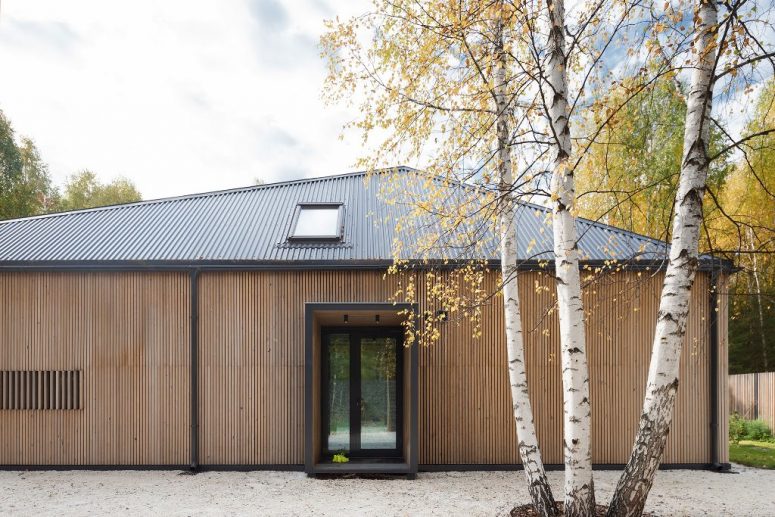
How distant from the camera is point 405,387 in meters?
9.25

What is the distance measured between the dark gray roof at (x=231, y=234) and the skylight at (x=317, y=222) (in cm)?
17

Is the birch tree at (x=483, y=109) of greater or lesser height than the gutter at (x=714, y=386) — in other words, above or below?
above

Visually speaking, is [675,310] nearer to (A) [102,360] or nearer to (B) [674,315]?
(B) [674,315]

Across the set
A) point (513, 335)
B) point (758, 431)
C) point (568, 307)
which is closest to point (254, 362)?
point (513, 335)

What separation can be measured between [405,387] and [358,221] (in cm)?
332

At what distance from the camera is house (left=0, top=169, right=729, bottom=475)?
29.3 feet

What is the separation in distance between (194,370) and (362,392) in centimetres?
289

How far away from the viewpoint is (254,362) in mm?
9047

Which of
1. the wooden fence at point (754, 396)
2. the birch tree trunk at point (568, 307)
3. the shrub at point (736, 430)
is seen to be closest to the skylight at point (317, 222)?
the birch tree trunk at point (568, 307)

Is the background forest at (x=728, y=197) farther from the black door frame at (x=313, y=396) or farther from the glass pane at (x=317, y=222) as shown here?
the black door frame at (x=313, y=396)

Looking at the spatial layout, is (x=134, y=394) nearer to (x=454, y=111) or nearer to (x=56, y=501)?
(x=56, y=501)

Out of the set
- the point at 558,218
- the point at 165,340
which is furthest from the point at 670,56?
the point at 165,340

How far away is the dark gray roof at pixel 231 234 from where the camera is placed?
909 cm

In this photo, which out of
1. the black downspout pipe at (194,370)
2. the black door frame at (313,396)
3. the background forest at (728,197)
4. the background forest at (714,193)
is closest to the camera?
the black door frame at (313,396)
